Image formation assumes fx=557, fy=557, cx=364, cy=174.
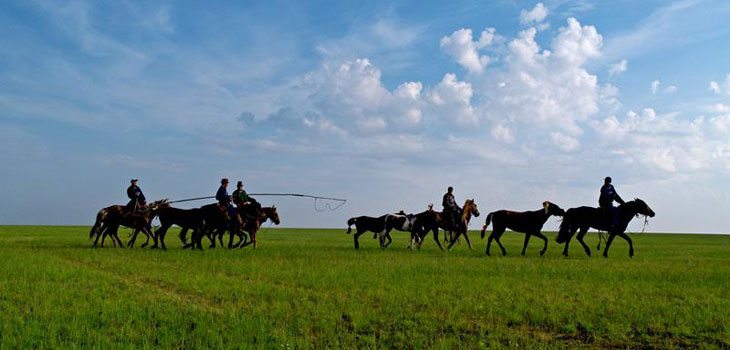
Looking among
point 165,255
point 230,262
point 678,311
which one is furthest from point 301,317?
point 165,255

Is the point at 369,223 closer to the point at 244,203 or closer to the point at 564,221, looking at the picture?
the point at 244,203

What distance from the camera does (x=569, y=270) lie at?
15.1 m

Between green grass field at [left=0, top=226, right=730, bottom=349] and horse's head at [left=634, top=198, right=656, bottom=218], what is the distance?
16.2 feet

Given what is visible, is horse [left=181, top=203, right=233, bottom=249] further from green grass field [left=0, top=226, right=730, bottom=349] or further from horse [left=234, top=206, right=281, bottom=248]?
green grass field [left=0, top=226, right=730, bottom=349]

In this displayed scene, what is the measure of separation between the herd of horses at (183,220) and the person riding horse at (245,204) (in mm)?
41

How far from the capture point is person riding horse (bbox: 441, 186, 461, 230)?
2414cm

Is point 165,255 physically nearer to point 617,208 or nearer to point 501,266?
point 501,266

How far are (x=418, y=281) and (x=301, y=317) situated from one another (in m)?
4.41

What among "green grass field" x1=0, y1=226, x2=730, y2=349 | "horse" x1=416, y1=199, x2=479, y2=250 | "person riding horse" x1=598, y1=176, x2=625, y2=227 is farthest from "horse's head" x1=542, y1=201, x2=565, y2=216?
"green grass field" x1=0, y1=226, x2=730, y2=349

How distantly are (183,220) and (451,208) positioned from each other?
36.6ft

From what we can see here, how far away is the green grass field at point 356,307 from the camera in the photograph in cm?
764

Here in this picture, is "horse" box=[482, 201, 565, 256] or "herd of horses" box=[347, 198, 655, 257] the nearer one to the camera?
"herd of horses" box=[347, 198, 655, 257]

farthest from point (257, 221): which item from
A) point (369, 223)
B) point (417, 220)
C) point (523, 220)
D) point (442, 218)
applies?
point (523, 220)

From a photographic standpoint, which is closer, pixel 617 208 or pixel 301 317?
pixel 301 317
